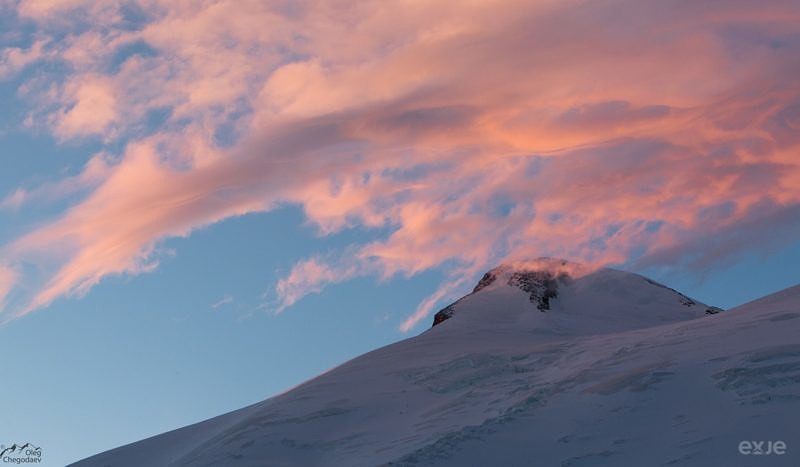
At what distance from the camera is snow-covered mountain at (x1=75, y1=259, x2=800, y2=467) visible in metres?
21.8

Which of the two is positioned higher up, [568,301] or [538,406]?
[568,301]

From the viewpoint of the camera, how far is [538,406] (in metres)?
26.2

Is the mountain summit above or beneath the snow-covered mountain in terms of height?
above

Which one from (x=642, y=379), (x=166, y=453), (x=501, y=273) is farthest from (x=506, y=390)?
(x=501, y=273)

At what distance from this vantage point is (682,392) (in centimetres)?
2422

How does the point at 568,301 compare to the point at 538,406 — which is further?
the point at 568,301

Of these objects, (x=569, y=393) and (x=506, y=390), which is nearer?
(x=569, y=393)

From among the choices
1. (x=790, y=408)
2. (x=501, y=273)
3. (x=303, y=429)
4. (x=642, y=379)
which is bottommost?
(x=790, y=408)

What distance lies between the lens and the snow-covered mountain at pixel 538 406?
21797mm

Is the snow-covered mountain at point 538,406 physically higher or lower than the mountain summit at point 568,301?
lower

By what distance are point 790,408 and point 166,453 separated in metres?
22.4

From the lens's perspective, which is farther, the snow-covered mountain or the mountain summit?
the mountain summit

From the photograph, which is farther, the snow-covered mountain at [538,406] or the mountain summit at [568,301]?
the mountain summit at [568,301]

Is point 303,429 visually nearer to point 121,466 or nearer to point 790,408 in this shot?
point 121,466
